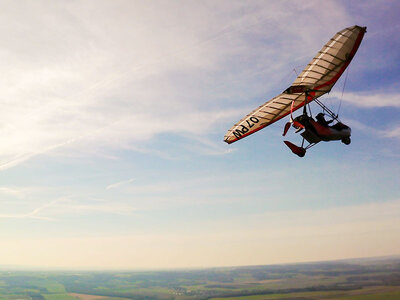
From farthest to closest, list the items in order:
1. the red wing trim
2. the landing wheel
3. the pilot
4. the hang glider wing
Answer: the landing wheel < the pilot < the hang glider wing < the red wing trim

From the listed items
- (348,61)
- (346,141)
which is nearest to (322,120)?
(346,141)

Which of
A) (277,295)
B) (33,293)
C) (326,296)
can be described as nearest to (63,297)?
(33,293)

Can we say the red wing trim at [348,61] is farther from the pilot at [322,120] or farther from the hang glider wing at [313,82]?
the pilot at [322,120]

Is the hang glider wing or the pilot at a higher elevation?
the hang glider wing

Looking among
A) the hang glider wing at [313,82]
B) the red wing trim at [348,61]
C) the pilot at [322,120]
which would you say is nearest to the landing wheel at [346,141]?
the pilot at [322,120]

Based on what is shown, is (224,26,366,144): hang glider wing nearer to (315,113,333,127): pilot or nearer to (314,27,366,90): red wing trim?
(314,27,366,90): red wing trim

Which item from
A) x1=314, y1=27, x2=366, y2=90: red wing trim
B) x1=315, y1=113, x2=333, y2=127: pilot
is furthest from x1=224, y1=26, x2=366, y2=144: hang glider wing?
x1=315, y1=113, x2=333, y2=127: pilot

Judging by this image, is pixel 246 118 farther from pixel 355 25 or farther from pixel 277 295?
pixel 277 295

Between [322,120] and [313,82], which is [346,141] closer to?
[322,120]

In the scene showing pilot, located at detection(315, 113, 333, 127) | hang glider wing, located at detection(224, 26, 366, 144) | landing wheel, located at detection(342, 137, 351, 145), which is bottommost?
landing wheel, located at detection(342, 137, 351, 145)
